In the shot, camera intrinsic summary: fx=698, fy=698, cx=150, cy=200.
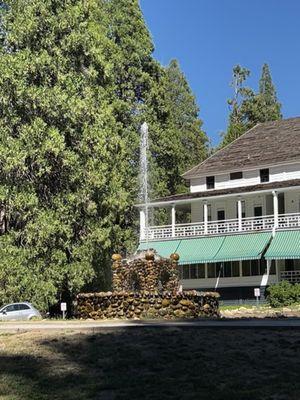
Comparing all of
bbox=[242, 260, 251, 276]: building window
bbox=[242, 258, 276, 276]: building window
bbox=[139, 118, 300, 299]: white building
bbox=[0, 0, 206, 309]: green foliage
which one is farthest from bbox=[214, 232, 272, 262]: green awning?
bbox=[0, 0, 206, 309]: green foliage

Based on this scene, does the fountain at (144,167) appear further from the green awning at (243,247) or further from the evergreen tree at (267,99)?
the evergreen tree at (267,99)

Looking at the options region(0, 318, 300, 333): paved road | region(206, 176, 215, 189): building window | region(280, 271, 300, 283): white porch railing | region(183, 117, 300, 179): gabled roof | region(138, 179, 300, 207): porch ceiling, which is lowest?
region(0, 318, 300, 333): paved road

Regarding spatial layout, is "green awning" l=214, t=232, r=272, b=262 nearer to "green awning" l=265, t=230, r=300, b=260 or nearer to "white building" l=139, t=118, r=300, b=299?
"white building" l=139, t=118, r=300, b=299

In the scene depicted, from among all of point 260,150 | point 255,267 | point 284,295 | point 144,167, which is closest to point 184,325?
point 284,295

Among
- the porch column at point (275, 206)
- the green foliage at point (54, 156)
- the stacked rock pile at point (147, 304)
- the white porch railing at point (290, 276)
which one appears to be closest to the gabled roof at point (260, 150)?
the porch column at point (275, 206)

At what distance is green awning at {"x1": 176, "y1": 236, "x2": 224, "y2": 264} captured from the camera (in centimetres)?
4194

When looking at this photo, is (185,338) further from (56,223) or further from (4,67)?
(4,67)

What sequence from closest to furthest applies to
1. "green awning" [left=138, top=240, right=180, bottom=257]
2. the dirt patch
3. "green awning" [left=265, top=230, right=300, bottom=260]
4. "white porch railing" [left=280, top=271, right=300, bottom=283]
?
the dirt patch, "green awning" [left=265, top=230, right=300, bottom=260], "white porch railing" [left=280, top=271, right=300, bottom=283], "green awning" [left=138, top=240, right=180, bottom=257]

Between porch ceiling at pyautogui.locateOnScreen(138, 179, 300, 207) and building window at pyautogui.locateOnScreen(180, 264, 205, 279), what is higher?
porch ceiling at pyautogui.locateOnScreen(138, 179, 300, 207)

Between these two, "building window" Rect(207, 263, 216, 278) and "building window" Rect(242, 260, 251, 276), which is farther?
"building window" Rect(207, 263, 216, 278)

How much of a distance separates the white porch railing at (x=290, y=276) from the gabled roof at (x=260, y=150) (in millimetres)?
7906

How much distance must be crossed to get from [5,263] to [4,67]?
346 inches

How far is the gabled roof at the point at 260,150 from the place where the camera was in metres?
47.1

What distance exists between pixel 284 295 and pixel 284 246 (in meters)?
3.38
